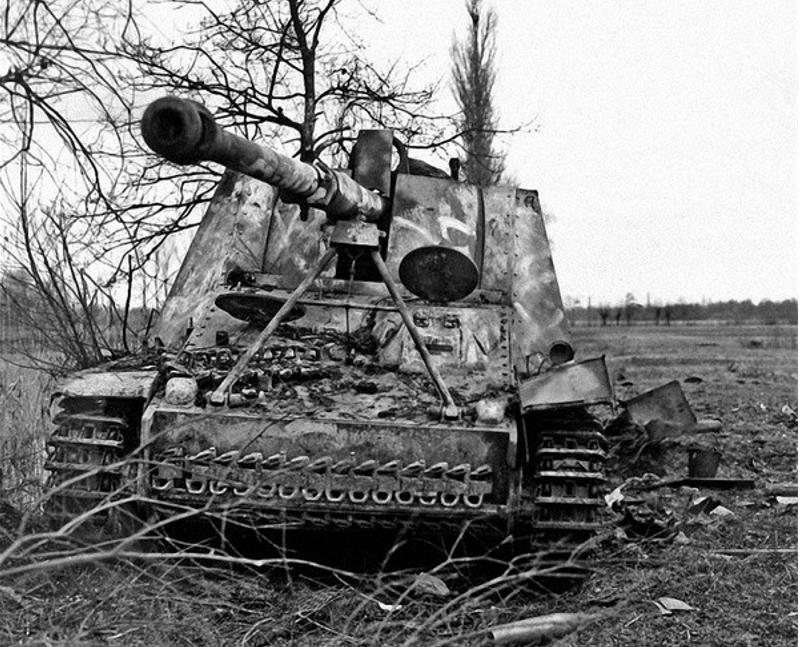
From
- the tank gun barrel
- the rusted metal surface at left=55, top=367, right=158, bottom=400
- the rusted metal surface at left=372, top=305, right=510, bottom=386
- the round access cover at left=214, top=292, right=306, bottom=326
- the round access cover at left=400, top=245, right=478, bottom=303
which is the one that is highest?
the tank gun barrel

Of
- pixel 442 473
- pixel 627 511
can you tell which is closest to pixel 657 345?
pixel 627 511

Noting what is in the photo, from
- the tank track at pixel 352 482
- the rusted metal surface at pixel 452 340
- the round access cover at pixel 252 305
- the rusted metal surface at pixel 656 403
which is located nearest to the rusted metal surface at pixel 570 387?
the tank track at pixel 352 482

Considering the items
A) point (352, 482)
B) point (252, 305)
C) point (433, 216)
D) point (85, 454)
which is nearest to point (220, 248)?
point (252, 305)

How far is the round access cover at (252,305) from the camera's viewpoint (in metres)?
6.10

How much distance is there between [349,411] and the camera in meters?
5.34

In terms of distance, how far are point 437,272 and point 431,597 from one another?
1.85 meters

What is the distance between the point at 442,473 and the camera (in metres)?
5.12

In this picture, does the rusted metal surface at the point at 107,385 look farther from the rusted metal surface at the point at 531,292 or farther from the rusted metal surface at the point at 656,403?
the rusted metal surface at the point at 656,403

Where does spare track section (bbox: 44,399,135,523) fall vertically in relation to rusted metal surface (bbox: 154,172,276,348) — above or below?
below

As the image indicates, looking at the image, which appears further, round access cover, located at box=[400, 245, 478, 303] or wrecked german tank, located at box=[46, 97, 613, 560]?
round access cover, located at box=[400, 245, 478, 303]

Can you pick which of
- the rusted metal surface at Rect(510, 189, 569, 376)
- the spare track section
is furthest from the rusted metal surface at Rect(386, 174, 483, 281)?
the spare track section

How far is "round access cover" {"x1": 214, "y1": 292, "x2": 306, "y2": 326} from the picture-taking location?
6098mm

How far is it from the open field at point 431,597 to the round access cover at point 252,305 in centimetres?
147

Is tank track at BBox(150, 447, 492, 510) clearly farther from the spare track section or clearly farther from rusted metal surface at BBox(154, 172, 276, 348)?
rusted metal surface at BBox(154, 172, 276, 348)
